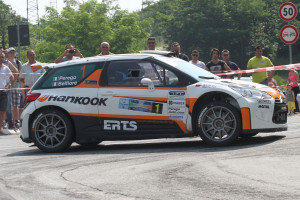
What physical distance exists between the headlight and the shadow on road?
29.7 inches

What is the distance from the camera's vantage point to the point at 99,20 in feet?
252

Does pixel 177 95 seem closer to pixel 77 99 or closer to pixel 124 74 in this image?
pixel 124 74

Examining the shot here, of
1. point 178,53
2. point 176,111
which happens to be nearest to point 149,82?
point 176,111

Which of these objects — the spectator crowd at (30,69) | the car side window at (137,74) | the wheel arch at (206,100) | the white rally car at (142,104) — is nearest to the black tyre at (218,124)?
the white rally car at (142,104)

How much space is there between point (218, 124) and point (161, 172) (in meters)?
2.49

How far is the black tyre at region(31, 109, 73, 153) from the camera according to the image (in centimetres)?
1022

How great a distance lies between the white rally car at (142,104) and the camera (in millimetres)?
9594

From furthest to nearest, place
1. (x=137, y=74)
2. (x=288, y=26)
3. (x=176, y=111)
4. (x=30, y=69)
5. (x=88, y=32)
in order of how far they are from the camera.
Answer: (x=88, y=32) < (x=288, y=26) < (x=30, y=69) < (x=137, y=74) < (x=176, y=111)

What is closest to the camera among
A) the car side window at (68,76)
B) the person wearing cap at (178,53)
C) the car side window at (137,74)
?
the car side window at (137,74)

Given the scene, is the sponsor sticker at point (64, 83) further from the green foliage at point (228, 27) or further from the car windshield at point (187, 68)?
the green foliage at point (228, 27)

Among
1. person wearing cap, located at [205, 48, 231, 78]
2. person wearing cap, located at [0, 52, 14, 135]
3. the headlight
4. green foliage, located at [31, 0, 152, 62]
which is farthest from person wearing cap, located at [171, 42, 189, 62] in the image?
green foliage, located at [31, 0, 152, 62]

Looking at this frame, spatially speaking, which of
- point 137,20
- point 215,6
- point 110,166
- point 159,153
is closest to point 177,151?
point 159,153

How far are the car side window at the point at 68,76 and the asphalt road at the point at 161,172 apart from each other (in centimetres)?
120

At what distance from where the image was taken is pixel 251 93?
966 centimetres
